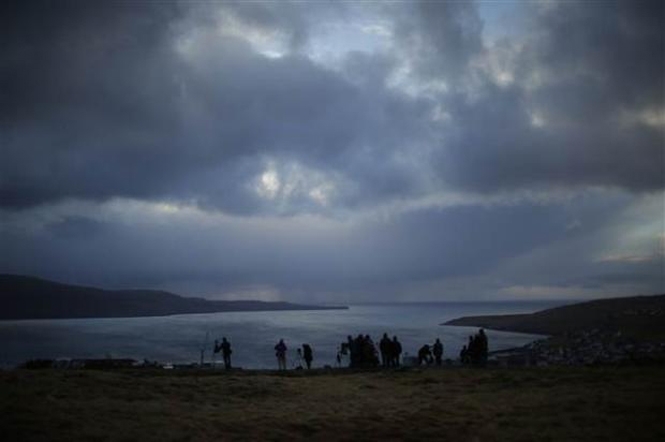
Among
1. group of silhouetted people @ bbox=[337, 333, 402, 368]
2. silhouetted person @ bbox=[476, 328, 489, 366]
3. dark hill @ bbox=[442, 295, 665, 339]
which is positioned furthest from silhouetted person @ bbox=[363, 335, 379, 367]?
dark hill @ bbox=[442, 295, 665, 339]

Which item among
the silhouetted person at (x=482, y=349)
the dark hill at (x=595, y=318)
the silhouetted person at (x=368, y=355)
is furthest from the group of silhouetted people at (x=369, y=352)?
the dark hill at (x=595, y=318)

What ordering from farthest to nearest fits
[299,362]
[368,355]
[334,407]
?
[299,362] < [368,355] < [334,407]

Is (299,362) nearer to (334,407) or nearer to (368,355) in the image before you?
(368,355)

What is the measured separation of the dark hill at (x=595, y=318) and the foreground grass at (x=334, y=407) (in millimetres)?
67984

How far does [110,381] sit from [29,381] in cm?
276

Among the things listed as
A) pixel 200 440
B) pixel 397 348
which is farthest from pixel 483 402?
pixel 397 348

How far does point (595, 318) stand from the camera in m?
119

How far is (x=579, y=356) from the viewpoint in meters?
46.6

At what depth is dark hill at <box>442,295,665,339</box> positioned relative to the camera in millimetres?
82438

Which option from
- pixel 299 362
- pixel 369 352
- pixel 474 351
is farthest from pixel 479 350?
pixel 299 362

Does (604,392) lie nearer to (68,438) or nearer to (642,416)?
(642,416)

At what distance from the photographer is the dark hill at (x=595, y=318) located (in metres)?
82.4

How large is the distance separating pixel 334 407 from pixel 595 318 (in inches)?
4721

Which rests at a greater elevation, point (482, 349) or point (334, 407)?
point (482, 349)
